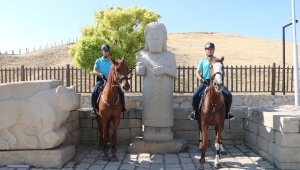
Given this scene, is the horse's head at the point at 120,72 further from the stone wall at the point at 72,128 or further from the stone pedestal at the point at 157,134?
the stone wall at the point at 72,128

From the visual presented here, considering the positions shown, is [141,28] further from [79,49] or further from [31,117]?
[31,117]

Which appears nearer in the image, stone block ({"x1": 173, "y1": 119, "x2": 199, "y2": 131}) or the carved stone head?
the carved stone head

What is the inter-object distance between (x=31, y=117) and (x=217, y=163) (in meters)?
3.49

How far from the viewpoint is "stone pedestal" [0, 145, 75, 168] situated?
5961mm

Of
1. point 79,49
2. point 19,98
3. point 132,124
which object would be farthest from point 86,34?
point 19,98

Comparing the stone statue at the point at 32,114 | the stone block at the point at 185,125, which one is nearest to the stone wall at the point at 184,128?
the stone block at the point at 185,125

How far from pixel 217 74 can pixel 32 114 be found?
133 inches

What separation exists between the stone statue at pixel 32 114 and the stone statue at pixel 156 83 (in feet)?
5.85

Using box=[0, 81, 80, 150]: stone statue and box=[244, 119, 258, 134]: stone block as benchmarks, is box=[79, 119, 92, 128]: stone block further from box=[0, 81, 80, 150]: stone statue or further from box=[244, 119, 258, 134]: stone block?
box=[244, 119, 258, 134]: stone block

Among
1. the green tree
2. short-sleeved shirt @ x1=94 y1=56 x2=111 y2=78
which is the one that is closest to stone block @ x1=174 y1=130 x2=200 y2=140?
short-sleeved shirt @ x1=94 y1=56 x2=111 y2=78

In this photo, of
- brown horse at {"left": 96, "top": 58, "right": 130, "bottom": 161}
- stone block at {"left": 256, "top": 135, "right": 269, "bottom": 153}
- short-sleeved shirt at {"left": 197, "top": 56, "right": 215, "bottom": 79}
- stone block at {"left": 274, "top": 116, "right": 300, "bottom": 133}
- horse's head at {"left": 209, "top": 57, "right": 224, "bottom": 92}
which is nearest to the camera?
horse's head at {"left": 209, "top": 57, "right": 224, "bottom": 92}

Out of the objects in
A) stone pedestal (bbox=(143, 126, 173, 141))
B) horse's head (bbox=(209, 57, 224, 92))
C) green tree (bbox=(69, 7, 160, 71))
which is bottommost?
stone pedestal (bbox=(143, 126, 173, 141))

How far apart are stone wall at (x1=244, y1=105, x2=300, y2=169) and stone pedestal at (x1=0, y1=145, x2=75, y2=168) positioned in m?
3.95

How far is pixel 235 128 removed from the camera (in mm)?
8070
